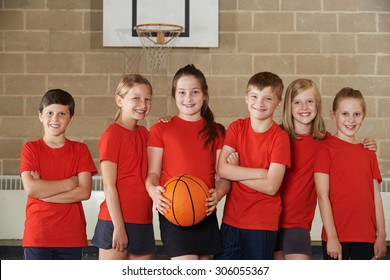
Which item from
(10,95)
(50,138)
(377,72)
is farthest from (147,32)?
(50,138)

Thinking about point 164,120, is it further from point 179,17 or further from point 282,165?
point 179,17

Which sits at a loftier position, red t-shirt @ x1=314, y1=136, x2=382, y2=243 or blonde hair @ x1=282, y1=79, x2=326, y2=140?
blonde hair @ x1=282, y1=79, x2=326, y2=140

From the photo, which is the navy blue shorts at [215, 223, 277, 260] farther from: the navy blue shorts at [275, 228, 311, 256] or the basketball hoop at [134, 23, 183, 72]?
the basketball hoop at [134, 23, 183, 72]

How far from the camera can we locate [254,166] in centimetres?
260

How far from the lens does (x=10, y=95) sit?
536cm

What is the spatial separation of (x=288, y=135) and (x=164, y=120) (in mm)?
561

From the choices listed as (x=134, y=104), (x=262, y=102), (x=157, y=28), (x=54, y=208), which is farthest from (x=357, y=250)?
(x=157, y=28)

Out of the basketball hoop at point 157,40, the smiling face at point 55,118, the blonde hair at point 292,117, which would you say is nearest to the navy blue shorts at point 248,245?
the blonde hair at point 292,117

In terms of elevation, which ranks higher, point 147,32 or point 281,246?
point 147,32

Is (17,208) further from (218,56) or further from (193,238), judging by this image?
(193,238)

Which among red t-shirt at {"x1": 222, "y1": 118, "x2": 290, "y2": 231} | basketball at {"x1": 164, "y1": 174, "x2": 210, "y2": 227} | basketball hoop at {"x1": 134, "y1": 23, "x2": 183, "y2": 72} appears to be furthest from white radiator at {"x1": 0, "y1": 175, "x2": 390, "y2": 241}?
basketball at {"x1": 164, "y1": 174, "x2": 210, "y2": 227}

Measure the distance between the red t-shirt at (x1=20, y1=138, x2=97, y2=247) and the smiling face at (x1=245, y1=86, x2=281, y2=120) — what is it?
0.80 meters

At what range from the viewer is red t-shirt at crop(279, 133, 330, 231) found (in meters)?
2.69

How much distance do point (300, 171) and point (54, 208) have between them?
1.12m
